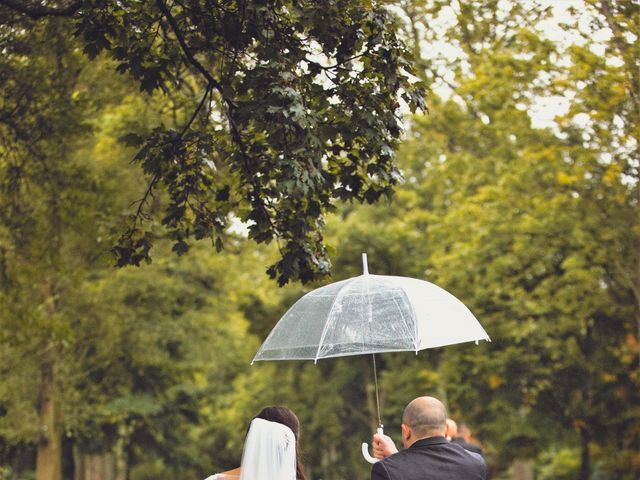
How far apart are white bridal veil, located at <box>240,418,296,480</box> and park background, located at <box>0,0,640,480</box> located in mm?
3082

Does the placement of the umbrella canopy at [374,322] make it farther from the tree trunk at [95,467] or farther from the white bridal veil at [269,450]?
the tree trunk at [95,467]

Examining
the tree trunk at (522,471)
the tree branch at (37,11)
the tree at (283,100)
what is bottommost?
the tree trunk at (522,471)

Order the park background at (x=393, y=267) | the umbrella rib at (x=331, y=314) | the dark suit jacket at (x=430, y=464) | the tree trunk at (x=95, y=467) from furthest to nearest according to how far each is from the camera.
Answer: the tree trunk at (x=95, y=467) → the park background at (x=393, y=267) → the umbrella rib at (x=331, y=314) → the dark suit jacket at (x=430, y=464)

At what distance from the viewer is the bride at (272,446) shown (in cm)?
680

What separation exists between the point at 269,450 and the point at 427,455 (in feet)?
5.48

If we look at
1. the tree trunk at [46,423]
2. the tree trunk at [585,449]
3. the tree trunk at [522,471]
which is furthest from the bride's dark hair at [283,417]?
the tree trunk at [522,471]

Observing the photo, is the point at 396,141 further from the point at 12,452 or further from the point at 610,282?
the point at 12,452

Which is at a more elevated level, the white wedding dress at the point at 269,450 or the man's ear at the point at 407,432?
the man's ear at the point at 407,432

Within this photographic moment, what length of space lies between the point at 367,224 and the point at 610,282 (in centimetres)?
1029

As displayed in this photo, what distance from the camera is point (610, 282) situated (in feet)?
74.3

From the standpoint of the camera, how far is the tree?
8023mm

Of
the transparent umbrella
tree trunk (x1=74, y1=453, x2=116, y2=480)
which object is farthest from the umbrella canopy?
tree trunk (x1=74, y1=453, x2=116, y2=480)

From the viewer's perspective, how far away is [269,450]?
682cm

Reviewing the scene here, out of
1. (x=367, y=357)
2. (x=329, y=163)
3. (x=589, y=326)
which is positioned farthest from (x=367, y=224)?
(x=329, y=163)
